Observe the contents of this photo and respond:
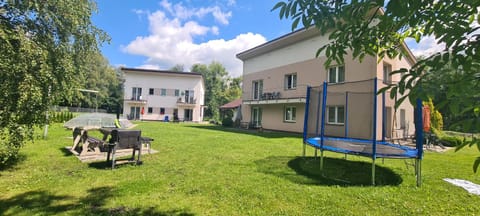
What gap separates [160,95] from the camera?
113ft

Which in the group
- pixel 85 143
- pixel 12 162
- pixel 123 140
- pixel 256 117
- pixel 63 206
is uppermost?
pixel 256 117

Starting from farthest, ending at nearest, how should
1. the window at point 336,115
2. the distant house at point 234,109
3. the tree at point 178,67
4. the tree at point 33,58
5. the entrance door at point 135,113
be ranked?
the tree at point 178,67
the entrance door at point 135,113
the distant house at point 234,109
the window at point 336,115
the tree at point 33,58

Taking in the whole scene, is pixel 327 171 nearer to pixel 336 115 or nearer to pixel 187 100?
pixel 336 115

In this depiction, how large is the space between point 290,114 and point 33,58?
50.9 ft

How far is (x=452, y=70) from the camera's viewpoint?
1472 mm

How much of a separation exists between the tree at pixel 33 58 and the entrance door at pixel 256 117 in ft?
53.7

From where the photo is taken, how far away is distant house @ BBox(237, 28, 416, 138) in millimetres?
12883

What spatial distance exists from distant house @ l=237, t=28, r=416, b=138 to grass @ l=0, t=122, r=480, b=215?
6.87 metres

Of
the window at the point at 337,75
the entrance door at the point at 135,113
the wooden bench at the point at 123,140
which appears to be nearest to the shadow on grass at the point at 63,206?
the wooden bench at the point at 123,140

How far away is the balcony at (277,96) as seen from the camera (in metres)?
16.1

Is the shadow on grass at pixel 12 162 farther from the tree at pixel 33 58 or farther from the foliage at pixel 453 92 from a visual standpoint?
the foliage at pixel 453 92

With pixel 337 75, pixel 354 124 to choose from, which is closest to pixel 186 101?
pixel 337 75

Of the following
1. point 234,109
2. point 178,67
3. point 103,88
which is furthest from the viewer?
point 178,67

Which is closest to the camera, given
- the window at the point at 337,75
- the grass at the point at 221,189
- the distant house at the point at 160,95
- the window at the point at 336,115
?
the grass at the point at 221,189
